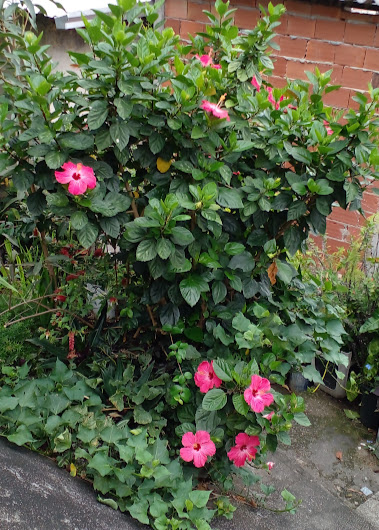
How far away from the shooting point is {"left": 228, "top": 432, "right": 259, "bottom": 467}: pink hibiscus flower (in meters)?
2.05

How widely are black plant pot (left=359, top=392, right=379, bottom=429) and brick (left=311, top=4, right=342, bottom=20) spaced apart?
273cm

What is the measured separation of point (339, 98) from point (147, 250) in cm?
280

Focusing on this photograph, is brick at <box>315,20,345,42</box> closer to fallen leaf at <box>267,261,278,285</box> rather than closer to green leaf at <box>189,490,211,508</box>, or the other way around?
fallen leaf at <box>267,261,278,285</box>

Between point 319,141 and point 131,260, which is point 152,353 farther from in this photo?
point 319,141

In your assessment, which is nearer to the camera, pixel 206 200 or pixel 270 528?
pixel 206 200

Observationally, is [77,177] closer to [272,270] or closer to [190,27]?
[272,270]

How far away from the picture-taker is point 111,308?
2.72 m

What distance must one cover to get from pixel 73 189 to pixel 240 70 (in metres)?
0.93

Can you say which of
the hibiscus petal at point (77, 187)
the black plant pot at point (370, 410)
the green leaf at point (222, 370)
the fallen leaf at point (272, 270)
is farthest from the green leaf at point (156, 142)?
the black plant pot at point (370, 410)

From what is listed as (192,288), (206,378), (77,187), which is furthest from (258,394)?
(77,187)

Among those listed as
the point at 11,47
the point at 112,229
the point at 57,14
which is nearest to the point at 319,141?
the point at 112,229

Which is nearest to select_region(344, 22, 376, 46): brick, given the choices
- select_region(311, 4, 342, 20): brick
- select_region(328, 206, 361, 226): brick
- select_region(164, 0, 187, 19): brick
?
select_region(311, 4, 342, 20): brick

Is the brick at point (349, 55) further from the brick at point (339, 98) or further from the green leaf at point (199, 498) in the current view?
the green leaf at point (199, 498)

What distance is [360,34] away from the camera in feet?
12.6
